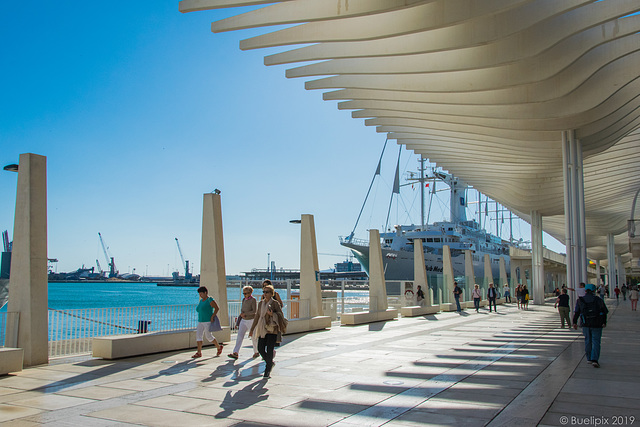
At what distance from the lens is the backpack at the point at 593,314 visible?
8.75m

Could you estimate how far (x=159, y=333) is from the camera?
10.4m

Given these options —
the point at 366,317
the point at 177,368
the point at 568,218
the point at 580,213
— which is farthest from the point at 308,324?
the point at 580,213

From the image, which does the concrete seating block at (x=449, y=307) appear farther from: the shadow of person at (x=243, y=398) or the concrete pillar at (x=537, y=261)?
the shadow of person at (x=243, y=398)

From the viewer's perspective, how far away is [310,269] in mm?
15797

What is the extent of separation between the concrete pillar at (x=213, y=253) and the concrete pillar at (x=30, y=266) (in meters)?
4.12

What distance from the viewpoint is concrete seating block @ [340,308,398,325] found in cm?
1698

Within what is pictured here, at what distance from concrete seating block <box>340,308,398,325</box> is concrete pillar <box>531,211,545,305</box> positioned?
19424 mm

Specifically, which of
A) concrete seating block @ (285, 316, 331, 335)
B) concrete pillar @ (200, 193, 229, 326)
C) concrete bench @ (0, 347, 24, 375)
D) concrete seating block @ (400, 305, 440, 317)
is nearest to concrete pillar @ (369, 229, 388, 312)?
concrete seating block @ (400, 305, 440, 317)

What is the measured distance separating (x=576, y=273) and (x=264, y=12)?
15198mm

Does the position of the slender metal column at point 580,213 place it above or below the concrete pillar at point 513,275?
above

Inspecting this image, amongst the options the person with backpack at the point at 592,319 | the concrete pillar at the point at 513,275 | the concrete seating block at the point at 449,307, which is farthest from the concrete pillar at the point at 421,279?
the concrete pillar at the point at 513,275

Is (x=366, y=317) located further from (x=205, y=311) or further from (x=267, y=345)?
(x=267, y=345)

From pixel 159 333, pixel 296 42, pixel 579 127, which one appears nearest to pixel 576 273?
pixel 579 127

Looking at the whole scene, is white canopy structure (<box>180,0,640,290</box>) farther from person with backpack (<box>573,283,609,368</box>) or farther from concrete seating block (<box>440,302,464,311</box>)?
concrete seating block (<box>440,302,464,311</box>)
